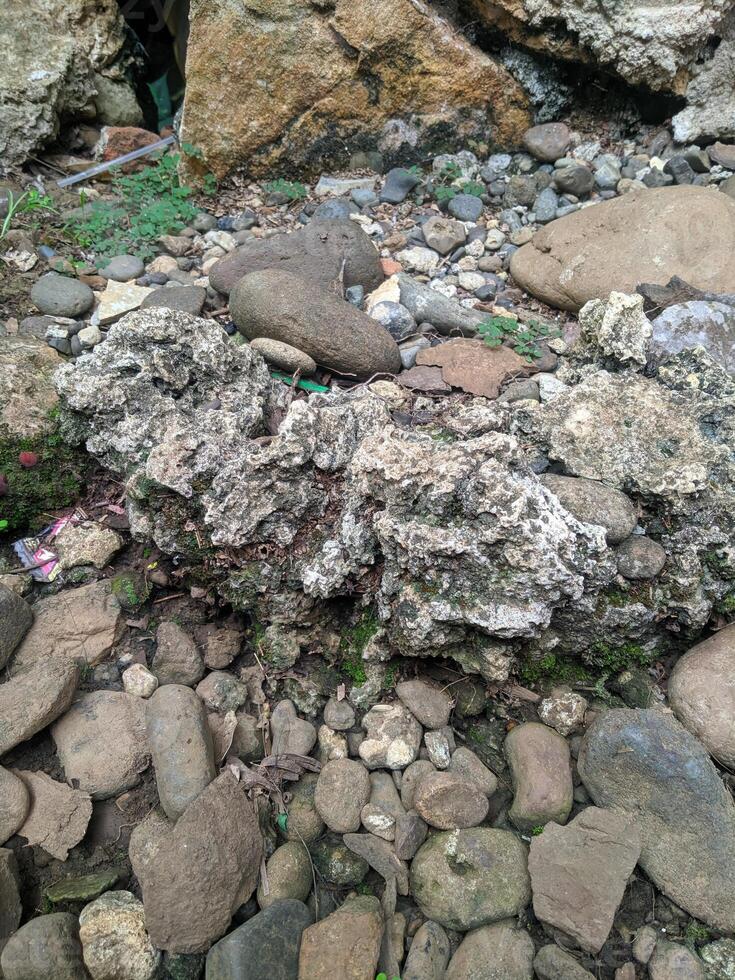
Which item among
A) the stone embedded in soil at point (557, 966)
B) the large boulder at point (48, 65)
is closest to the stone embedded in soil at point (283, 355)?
the stone embedded in soil at point (557, 966)

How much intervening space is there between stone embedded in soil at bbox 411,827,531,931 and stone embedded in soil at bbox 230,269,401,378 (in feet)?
7.30

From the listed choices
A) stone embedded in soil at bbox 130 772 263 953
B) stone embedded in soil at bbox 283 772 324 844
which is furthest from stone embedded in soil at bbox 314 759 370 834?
stone embedded in soil at bbox 130 772 263 953

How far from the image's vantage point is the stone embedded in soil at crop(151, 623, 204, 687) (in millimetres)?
2738

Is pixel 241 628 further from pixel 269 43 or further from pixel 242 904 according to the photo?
pixel 269 43

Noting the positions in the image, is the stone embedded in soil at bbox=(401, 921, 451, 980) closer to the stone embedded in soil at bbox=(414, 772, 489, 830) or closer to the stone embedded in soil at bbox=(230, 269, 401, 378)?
the stone embedded in soil at bbox=(414, 772, 489, 830)

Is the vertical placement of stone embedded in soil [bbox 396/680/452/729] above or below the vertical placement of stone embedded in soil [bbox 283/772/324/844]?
above

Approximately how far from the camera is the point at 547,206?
464cm

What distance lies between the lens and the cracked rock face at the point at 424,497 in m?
2.42

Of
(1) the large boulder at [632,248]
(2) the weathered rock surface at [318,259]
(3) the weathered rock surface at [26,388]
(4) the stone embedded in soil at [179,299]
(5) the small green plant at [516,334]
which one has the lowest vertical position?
(3) the weathered rock surface at [26,388]

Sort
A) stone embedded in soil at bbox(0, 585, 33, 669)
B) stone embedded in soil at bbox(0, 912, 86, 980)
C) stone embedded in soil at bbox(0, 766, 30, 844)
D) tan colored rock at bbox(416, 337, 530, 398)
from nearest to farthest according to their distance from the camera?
stone embedded in soil at bbox(0, 912, 86, 980), stone embedded in soil at bbox(0, 766, 30, 844), stone embedded in soil at bbox(0, 585, 33, 669), tan colored rock at bbox(416, 337, 530, 398)

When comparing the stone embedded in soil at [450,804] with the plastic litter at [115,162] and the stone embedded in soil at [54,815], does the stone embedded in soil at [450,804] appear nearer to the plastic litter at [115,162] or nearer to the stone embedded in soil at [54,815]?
the stone embedded in soil at [54,815]

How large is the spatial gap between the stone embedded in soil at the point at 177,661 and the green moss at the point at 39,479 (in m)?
0.88

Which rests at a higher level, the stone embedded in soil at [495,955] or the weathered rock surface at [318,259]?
the weathered rock surface at [318,259]

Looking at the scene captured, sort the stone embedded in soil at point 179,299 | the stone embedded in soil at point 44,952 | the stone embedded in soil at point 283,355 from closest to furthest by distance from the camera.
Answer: the stone embedded in soil at point 44,952
the stone embedded in soil at point 283,355
the stone embedded in soil at point 179,299
